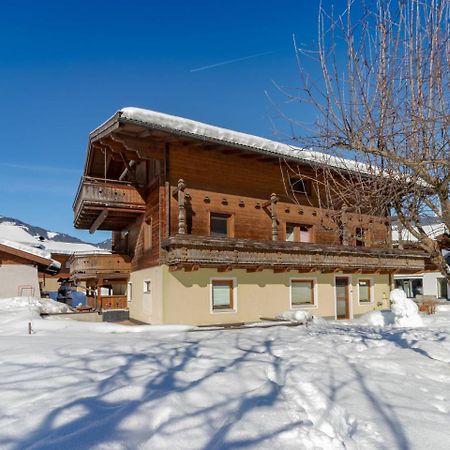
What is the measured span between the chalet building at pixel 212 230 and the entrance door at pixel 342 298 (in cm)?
5

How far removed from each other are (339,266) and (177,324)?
322 inches

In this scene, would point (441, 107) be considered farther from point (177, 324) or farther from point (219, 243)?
point (177, 324)

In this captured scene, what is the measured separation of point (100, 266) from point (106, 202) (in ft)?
13.8

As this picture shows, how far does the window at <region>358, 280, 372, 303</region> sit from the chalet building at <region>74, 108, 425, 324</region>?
54 millimetres

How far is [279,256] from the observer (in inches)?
609

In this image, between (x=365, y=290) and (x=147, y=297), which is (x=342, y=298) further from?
(x=147, y=297)

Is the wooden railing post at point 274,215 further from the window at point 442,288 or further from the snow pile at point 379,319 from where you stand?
the window at point 442,288

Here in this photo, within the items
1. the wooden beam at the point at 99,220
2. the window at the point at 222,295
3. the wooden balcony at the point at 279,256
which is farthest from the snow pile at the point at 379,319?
the wooden beam at the point at 99,220

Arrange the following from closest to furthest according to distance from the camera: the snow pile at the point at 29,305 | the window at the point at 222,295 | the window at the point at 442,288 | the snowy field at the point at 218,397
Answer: the snowy field at the point at 218,397 → the window at the point at 222,295 → the snow pile at the point at 29,305 → the window at the point at 442,288

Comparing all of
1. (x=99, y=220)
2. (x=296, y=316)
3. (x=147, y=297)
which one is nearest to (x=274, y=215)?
(x=296, y=316)

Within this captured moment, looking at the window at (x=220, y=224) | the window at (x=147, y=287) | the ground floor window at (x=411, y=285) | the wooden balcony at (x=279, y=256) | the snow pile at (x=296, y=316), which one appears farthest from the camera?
the ground floor window at (x=411, y=285)

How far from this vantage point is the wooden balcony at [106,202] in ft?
47.1

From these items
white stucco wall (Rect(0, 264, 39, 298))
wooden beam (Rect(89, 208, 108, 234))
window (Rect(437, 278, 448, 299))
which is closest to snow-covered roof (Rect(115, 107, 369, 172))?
wooden beam (Rect(89, 208, 108, 234))

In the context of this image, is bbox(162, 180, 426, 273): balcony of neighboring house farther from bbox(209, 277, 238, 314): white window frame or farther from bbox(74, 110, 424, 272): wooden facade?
bbox(209, 277, 238, 314): white window frame
